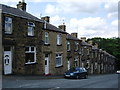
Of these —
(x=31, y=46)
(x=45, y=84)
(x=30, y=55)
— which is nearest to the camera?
(x=45, y=84)

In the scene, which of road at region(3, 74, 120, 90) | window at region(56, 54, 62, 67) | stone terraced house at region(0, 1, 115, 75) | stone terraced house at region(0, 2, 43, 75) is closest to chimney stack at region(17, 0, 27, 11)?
stone terraced house at region(0, 1, 115, 75)

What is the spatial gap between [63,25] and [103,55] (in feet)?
83.5

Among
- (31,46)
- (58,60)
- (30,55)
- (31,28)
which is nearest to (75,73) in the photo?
(58,60)

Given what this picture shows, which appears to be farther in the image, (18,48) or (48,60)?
(48,60)

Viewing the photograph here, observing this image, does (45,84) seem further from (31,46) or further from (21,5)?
(21,5)

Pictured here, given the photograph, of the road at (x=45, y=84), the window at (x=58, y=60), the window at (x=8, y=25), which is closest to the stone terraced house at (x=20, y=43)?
the window at (x=8, y=25)

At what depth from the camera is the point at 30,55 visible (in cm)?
2175

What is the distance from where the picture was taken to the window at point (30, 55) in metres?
21.1

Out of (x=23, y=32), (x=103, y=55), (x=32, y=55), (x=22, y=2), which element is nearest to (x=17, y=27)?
(x=23, y=32)

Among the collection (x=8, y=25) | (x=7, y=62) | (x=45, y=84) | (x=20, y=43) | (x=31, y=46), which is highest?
(x=8, y=25)

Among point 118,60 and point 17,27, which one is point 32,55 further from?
point 118,60

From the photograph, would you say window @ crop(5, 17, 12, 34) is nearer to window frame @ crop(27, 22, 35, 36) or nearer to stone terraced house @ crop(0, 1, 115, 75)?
stone terraced house @ crop(0, 1, 115, 75)

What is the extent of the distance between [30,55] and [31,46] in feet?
3.52

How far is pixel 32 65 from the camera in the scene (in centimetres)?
2177
